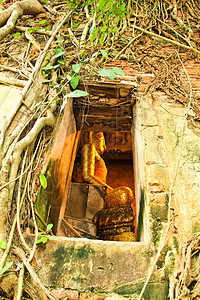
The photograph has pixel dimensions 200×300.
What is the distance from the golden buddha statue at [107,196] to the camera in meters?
3.05

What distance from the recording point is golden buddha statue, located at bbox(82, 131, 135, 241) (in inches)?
120

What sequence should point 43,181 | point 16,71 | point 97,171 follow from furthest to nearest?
point 97,171 < point 16,71 < point 43,181

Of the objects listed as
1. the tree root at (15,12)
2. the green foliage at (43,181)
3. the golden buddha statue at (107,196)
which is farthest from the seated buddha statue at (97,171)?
the tree root at (15,12)

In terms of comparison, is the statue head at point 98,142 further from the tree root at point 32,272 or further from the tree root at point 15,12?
the tree root at point 32,272

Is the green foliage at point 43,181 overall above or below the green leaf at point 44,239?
above

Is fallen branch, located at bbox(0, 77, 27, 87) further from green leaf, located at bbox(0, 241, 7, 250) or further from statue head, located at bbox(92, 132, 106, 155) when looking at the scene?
statue head, located at bbox(92, 132, 106, 155)

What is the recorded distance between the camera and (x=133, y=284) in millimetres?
1335

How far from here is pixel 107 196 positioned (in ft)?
13.7

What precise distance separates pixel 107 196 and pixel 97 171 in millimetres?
1081

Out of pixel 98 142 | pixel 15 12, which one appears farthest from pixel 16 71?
pixel 98 142

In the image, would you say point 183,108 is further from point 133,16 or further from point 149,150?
point 133,16

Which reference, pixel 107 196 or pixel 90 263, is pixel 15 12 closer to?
pixel 90 263

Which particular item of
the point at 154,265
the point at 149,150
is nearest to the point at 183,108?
the point at 149,150

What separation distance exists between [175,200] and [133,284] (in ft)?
2.15
